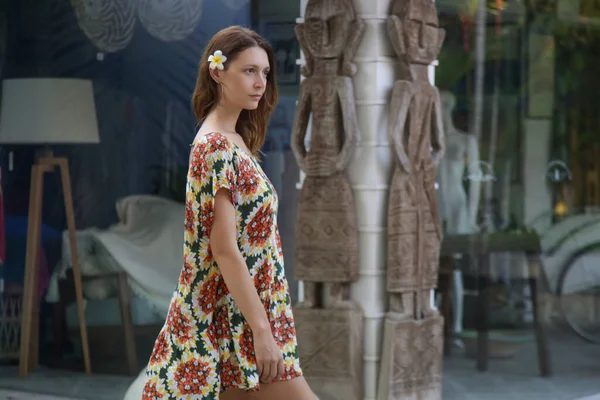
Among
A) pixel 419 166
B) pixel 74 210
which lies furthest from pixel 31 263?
pixel 419 166

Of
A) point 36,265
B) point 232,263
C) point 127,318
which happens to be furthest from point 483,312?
point 232,263

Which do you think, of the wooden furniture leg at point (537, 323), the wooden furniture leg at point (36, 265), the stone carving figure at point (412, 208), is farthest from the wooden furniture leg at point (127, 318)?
the wooden furniture leg at point (537, 323)

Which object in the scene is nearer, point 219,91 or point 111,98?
point 219,91

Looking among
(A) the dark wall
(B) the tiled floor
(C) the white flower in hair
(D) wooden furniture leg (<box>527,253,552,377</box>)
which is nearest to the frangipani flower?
(D) wooden furniture leg (<box>527,253,552,377</box>)

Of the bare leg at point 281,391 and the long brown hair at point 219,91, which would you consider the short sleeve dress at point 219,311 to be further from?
the long brown hair at point 219,91

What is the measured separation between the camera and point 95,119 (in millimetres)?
6711

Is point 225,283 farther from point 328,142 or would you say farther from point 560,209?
point 560,209

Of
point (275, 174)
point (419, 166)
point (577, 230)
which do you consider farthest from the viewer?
point (577, 230)

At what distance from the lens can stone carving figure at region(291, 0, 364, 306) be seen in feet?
19.7

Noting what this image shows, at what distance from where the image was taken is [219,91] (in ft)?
10.8

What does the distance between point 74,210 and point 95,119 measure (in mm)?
491

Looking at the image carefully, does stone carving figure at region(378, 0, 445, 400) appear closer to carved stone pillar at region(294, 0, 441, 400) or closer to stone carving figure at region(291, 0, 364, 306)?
carved stone pillar at region(294, 0, 441, 400)

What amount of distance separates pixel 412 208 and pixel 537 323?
1.48 metres

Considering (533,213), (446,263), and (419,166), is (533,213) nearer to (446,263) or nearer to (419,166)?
(446,263)
